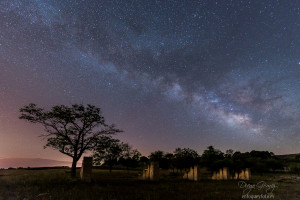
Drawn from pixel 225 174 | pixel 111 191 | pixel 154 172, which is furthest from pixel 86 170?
pixel 225 174

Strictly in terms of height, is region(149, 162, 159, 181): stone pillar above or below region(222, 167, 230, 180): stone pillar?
above

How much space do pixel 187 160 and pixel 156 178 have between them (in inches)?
1468

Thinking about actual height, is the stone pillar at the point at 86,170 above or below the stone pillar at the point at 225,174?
above

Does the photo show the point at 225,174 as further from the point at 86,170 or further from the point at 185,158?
the point at 86,170

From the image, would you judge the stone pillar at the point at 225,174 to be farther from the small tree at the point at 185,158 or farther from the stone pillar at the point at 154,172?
the small tree at the point at 185,158

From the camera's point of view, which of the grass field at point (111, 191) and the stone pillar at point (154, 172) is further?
the stone pillar at point (154, 172)

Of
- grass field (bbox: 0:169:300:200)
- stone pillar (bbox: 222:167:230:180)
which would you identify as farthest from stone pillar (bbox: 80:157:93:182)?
stone pillar (bbox: 222:167:230:180)

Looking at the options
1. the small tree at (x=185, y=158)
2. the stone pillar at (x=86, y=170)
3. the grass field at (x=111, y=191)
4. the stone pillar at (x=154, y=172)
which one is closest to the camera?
the grass field at (x=111, y=191)

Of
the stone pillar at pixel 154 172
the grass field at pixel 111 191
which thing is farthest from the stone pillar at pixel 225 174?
the grass field at pixel 111 191

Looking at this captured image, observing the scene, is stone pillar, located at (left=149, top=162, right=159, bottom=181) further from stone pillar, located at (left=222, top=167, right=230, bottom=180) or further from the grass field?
stone pillar, located at (left=222, top=167, right=230, bottom=180)

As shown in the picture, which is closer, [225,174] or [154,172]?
[154,172]

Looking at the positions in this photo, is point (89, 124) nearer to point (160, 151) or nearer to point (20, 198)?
point (20, 198)

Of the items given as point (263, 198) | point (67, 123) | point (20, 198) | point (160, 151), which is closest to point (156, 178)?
point (67, 123)

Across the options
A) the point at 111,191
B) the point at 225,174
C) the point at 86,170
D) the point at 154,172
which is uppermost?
the point at 86,170
